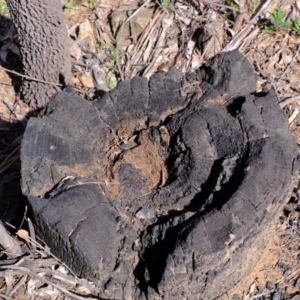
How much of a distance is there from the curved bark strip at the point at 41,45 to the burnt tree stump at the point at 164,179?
3.19 ft

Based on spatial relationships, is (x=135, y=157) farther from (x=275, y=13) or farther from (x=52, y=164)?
(x=275, y=13)

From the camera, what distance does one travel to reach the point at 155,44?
436 centimetres

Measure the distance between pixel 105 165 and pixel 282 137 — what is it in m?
0.93

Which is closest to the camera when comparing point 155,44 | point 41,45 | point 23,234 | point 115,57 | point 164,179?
point 23,234

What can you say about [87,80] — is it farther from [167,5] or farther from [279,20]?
[279,20]

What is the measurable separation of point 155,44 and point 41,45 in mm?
991

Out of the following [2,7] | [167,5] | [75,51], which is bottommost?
[75,51]

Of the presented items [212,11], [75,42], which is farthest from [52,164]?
[212,11]

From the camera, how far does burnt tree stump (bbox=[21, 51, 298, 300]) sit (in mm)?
2418

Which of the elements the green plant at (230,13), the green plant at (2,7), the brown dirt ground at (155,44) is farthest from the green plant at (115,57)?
the green plant at (2,7)

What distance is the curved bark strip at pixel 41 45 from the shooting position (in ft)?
11.8

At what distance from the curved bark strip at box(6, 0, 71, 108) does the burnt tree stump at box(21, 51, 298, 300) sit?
973mm

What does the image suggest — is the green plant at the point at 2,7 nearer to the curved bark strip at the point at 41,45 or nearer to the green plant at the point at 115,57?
the curved bark strip at the point at 41,45

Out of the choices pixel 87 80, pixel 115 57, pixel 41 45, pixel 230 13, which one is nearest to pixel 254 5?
pixel 230 13
